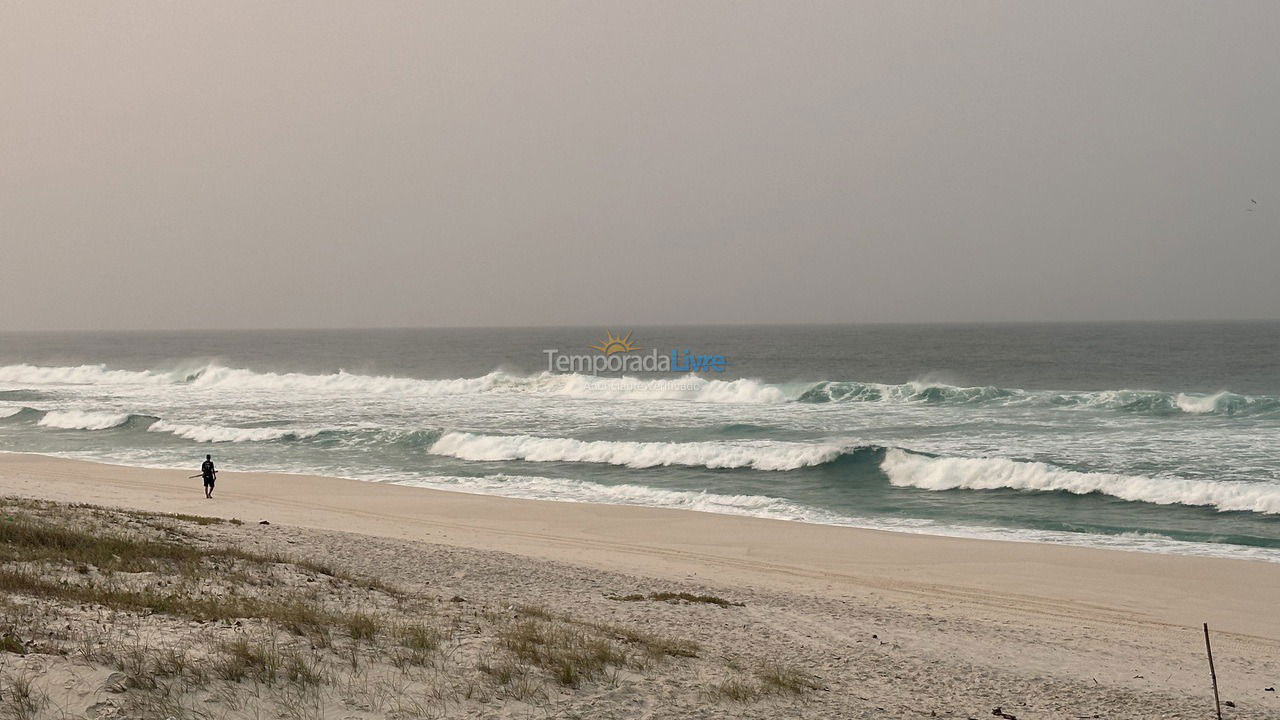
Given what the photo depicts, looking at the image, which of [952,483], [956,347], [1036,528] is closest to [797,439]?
[952,483]

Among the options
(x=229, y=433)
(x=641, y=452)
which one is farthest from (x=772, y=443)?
(x=229, y=433)

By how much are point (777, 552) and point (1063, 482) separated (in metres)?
11.3

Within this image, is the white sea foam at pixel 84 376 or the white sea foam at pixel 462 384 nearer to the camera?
the white sea foam at pixel 462 384

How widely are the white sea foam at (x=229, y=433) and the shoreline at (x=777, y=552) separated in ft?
33.6

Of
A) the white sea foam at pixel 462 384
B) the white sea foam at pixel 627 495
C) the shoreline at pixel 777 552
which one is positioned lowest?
the white sea foam at pixel 627 495

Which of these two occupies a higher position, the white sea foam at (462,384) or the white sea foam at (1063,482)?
the white sea foam at (462,384)

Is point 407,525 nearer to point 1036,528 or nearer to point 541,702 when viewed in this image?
point 541,702

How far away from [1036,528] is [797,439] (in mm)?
13814

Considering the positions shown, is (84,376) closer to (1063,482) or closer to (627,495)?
(627,495)

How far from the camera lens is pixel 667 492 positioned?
79.3 feet

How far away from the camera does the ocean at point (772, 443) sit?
69.6 ft
